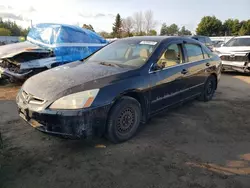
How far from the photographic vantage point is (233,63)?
9203 mm

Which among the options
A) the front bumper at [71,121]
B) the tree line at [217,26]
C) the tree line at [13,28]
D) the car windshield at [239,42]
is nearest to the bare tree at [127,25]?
the tree line at [217,26]

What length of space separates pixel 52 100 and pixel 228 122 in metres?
3.26

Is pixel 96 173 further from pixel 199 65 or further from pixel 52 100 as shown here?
pixel 199 65

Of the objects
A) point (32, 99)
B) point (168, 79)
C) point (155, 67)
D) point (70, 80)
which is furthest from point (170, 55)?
point (32, 99)

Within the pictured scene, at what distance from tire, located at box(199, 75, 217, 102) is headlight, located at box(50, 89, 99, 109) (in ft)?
11.0

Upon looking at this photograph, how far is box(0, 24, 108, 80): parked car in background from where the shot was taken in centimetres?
643

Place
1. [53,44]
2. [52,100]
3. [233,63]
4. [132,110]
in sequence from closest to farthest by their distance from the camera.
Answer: [52,100] → [132,110] → [53,44] → [233,63]

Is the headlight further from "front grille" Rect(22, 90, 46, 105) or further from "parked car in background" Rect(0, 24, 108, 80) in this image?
"parked car in background" Rect(0, 24, 108, 80)

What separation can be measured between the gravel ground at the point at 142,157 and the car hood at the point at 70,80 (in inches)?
32.5

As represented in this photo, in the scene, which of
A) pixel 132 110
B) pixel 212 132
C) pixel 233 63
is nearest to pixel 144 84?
pixel 132 110

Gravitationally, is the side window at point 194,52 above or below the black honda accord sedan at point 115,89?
above

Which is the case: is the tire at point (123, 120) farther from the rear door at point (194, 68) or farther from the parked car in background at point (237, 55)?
the parked car in background at point (237, 55)

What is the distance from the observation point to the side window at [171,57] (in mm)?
3789

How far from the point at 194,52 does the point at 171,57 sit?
0.96m
